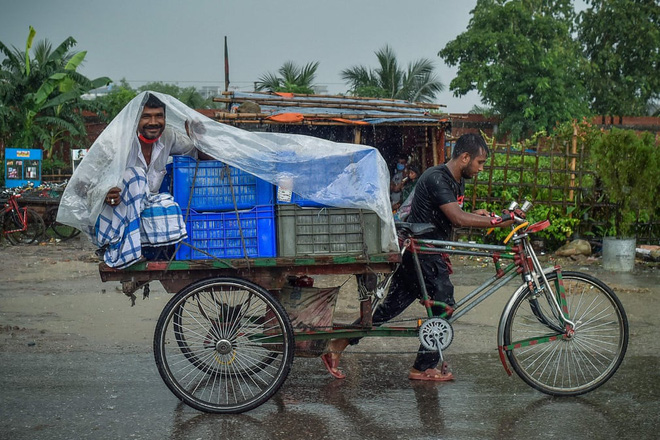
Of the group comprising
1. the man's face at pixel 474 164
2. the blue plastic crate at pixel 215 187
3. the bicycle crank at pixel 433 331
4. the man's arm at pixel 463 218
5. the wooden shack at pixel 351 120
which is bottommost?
the bicycle crank at pixel 433 331

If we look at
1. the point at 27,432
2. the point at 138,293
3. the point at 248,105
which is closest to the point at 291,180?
the point at 27,432

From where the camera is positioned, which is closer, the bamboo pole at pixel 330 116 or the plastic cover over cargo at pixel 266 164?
the plastic cover over cargo at pixel 266 164

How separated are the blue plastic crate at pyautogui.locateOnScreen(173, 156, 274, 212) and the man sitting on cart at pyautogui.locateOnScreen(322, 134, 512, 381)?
1071mm

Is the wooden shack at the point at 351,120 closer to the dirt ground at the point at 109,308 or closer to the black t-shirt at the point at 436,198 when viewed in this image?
the dirt ground at the point at 109,308

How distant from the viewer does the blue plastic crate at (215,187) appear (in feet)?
14.5

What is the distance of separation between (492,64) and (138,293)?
21945 millimetres

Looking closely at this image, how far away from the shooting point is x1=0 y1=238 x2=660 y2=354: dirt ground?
6125 millimetres

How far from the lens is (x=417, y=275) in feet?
15.8

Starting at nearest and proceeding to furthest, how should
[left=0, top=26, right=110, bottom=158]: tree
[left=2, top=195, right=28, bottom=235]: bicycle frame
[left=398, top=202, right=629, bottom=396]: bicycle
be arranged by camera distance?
[left=398, top=202, right=629, bottom=396]: bicycle → [left=2, top=195, right=28, bottom=235]: bicycle frame → [left=0, top=26, right=110, bottom=158]: tree

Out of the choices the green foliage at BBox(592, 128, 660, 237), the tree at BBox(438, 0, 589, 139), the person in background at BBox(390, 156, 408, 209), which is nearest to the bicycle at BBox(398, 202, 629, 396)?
the green foliage at BBox(592, 128, 660, 237)

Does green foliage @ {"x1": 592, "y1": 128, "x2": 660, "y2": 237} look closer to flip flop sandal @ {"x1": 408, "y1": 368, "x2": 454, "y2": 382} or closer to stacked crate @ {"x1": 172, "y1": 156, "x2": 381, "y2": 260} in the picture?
flip flop sandal @ {"x1": 408, "y1": 368, "x2": 454, "y2": 382}

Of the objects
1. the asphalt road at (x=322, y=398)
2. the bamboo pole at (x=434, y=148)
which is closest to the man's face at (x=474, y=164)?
the asphalt road at (x=322, y=398)

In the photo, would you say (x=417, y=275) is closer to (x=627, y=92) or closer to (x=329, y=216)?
(x=329, y=216)

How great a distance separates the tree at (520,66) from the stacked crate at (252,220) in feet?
77.5
